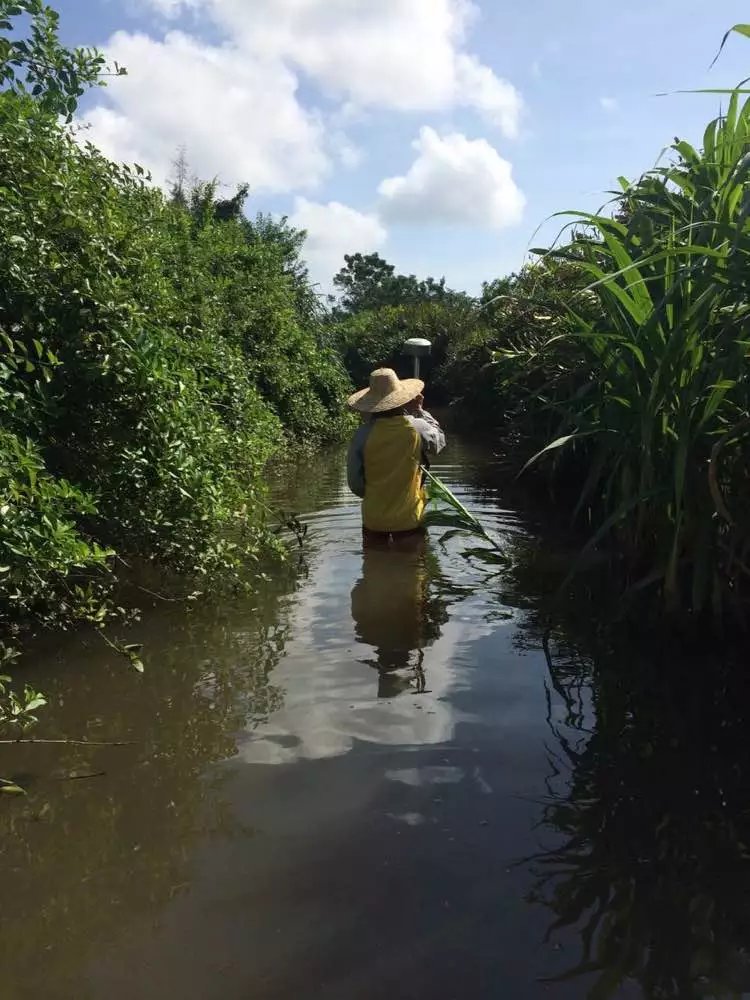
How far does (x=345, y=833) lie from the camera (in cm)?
242

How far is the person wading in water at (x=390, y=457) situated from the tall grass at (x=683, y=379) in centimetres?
186

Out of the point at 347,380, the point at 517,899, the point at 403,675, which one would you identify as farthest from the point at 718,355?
the point at 347,380

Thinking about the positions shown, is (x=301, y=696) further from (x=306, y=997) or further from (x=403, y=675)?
(x=306, y=997)

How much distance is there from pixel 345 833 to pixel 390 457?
3.45m

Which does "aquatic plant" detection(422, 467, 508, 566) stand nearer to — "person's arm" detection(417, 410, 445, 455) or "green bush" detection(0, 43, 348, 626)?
"person's arm" detection(417, 410, 445, 455)

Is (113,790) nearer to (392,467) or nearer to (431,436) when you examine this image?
(392,467)

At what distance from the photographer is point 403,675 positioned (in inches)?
144

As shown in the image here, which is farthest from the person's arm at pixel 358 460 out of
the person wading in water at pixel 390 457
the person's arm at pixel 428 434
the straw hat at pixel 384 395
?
the person's arm at pixel 428 434

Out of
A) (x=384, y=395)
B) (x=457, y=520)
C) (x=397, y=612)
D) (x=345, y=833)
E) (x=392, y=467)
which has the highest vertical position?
(x=384, y=395)

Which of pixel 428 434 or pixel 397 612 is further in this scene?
pixel 428 434

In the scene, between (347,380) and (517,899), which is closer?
(517,899)

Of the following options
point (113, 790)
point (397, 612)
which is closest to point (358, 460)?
point (397, 612)

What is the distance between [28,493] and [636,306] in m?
2.64

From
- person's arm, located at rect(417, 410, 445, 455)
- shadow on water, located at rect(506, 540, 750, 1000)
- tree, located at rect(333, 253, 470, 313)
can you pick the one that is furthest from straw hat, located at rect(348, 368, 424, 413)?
tree, located at rect(333, 253, 470, 313)
